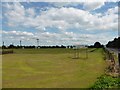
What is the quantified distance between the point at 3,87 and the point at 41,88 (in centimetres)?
211

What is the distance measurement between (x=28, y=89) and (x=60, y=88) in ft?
5.34

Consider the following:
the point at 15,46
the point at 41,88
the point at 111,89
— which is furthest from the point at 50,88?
the point at 15,46

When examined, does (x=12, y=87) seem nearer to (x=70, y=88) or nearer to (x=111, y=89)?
(x=70, y=88)

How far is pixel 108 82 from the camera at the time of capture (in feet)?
41.9

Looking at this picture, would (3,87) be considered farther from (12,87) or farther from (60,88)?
(60,88)

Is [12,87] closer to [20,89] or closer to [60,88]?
[20,89]

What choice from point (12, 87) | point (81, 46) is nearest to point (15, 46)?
point (81, 46)

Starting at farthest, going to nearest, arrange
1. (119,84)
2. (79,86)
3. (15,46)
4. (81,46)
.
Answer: (15,46) → (81,46) → (79,86) → (119,84)

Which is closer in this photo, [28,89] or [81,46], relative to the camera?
[28,89]

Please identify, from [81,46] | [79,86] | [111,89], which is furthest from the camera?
[81,46]

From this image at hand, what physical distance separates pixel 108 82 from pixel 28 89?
160 inches

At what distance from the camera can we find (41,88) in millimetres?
13078

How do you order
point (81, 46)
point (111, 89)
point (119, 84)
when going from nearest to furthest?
point (111, 89) → point (119, 84) → point (81, 46)

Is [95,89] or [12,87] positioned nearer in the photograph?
[95,89]
